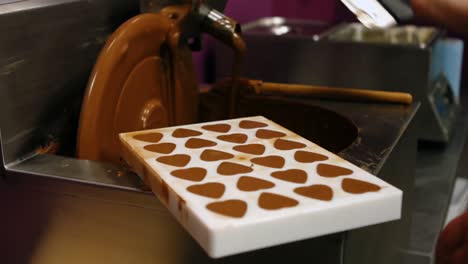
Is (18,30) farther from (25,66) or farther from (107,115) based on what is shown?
(107,115)

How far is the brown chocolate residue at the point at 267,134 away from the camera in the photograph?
0.75 metres

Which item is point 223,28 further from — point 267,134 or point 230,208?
point 230,208

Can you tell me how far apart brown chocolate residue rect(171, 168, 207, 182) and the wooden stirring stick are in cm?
54

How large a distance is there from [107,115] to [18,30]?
16 cm

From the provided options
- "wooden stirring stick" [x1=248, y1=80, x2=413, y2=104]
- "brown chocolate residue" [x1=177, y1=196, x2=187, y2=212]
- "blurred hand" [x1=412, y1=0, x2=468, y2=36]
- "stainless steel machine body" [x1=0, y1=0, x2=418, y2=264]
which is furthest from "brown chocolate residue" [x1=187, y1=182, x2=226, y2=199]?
"wooden stirring stick" [x1=248, y1=80, x2=413, y2=104]

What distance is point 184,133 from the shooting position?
755 millimetres

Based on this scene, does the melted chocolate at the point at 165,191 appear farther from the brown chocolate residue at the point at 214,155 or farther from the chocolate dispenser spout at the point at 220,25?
the chocolate dispenser spout at the point at 220,25

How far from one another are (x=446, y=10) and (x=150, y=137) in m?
0.41

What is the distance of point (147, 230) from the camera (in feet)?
2.35

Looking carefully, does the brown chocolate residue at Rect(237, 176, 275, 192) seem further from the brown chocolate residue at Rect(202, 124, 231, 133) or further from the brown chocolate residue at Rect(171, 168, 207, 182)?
the brown chocolate residue at Rect(202, 124, 231, 133)

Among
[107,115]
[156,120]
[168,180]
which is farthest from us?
[156,120]

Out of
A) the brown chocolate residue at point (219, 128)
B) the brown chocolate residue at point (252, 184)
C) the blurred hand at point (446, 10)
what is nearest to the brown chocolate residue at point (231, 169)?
the brown chocolate residue at point (252, 184)

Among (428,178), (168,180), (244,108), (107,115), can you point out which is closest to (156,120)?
(107,115)

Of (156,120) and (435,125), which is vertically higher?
(156,120)
